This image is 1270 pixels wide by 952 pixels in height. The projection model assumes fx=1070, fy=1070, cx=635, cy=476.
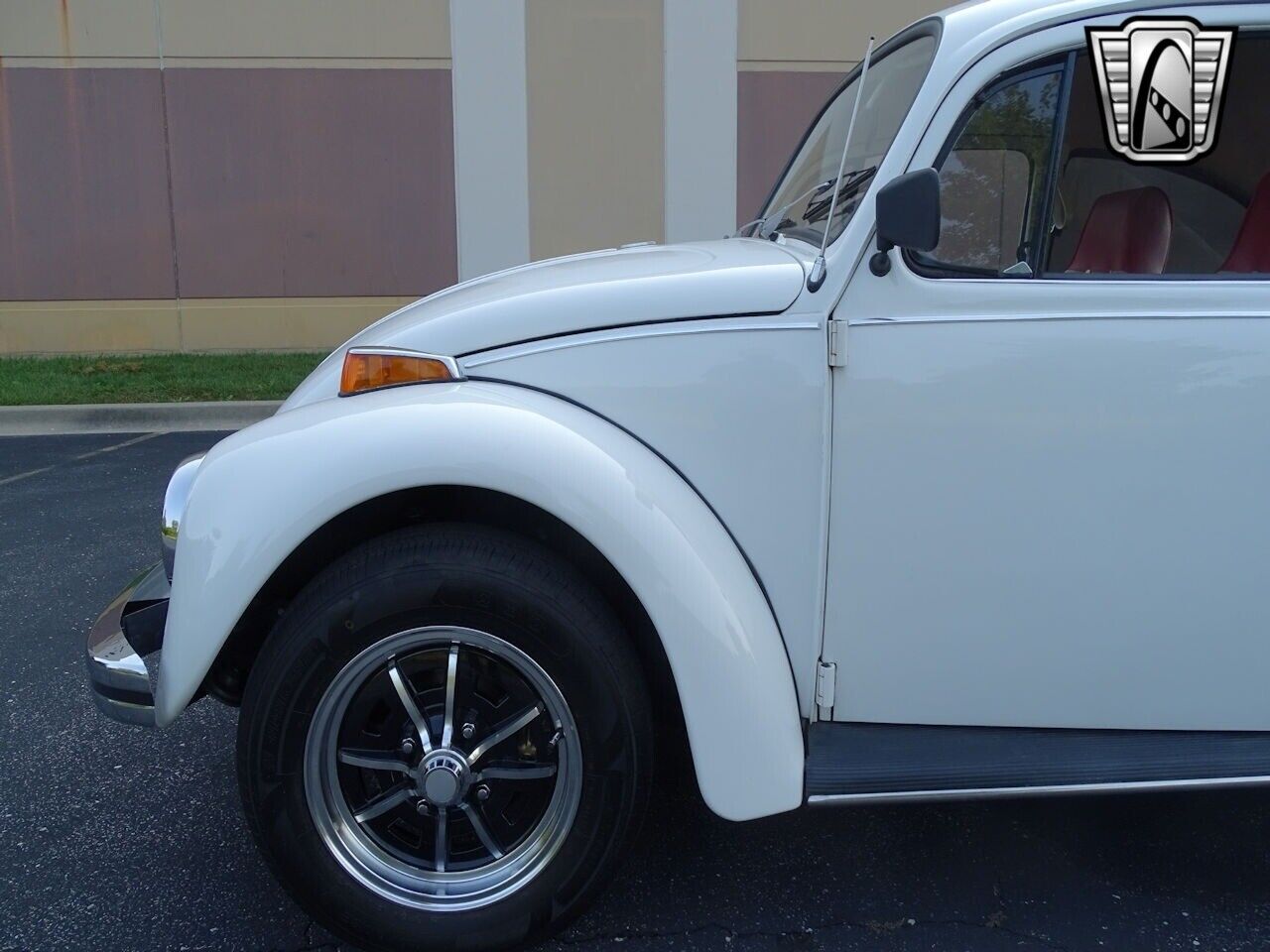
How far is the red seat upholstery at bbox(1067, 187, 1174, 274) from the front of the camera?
8.48 ft

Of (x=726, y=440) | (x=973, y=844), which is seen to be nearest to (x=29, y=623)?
(x=726, y=440)

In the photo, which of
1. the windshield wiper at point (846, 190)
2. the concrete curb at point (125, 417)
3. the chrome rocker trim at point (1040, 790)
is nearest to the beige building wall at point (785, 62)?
the concrete curb at point (125, 417)

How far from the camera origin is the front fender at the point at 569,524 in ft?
6.94

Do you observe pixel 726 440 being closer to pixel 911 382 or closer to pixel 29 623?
pixel 911 382

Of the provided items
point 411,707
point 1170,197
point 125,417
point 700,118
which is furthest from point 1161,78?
point 700,118

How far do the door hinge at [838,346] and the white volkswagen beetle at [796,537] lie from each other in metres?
0.02

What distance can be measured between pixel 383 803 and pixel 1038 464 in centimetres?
153

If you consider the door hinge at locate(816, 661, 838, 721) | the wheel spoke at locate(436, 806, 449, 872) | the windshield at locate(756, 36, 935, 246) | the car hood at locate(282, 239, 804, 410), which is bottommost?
the wheel spoke at locate(436, 806, 449, 872)

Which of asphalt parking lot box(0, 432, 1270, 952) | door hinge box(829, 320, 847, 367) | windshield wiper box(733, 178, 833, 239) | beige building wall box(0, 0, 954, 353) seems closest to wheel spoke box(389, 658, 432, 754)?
asphalt parking lot box(0, 432, 1270, 952)

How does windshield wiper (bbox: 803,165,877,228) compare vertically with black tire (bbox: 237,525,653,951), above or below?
above

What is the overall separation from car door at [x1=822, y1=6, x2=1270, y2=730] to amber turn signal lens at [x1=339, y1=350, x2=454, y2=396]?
0.87 metres

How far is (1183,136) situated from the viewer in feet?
7.59

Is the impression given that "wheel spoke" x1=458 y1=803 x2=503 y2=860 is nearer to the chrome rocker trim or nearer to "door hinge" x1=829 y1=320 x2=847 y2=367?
the chrome rocker trim

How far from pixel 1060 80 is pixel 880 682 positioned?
4.33ft
